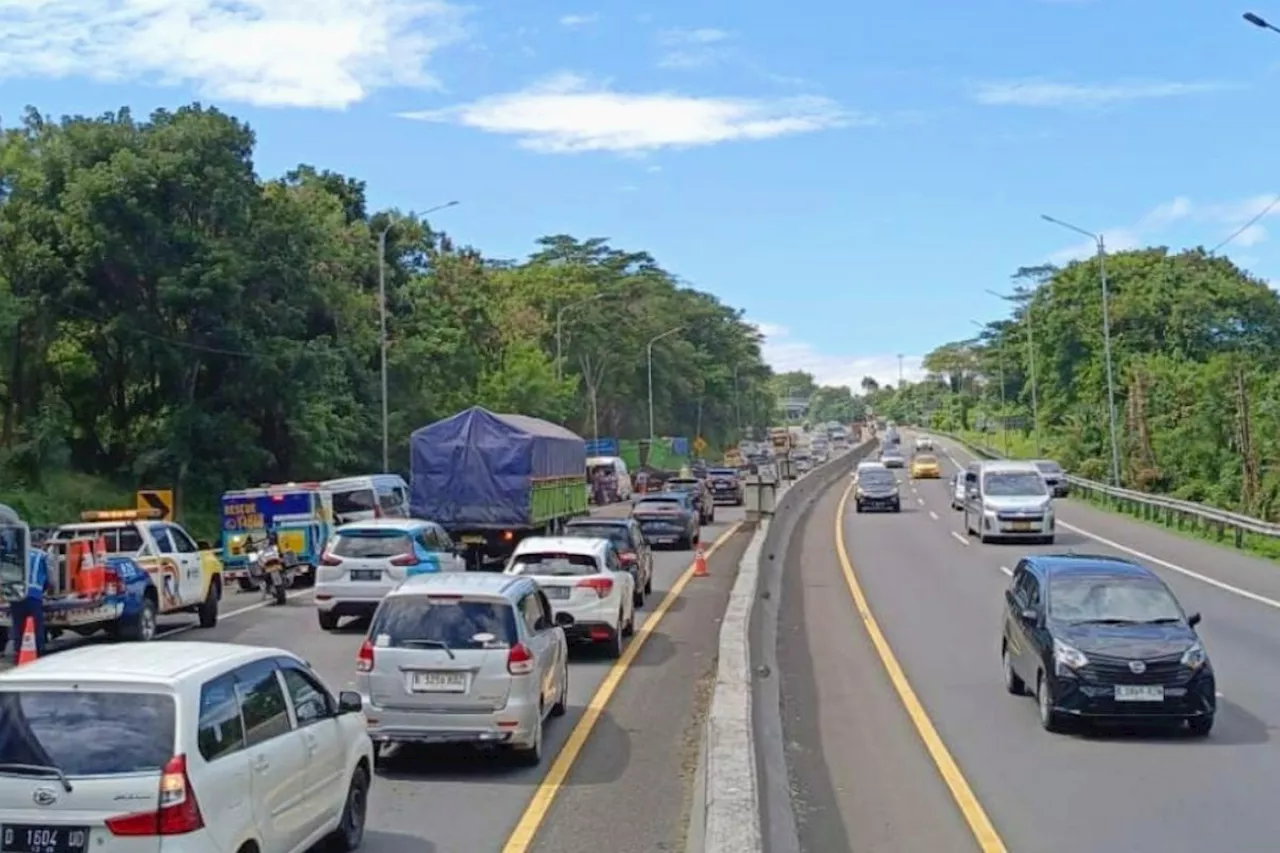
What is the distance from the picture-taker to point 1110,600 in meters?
15.4

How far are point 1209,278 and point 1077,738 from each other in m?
83.7

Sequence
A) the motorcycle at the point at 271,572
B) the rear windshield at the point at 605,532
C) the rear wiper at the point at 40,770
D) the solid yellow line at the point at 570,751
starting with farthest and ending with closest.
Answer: the motorcycle at the point at 271,572 < the rear windshield at the point at 605,532 < the solid yellow line at the point at 570,751 < the rear wiper at the point at 40,770

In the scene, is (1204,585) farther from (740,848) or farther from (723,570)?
(740,848)

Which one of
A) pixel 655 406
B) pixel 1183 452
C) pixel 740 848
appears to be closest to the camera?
pixel 740 848

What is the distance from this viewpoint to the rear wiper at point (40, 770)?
7.22 meters

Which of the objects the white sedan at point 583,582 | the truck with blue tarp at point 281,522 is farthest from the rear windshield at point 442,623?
the truck with blue tarp at point 281,522

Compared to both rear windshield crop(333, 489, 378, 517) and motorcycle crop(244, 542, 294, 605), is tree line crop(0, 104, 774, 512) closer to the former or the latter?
rear windshield crop(333, 489, 378, 517)

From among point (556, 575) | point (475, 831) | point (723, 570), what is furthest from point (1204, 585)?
point (475, 831)

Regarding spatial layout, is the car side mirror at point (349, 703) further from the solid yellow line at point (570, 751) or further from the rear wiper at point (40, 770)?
the rear wiper at point (40, 770)

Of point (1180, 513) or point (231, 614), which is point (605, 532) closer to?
point (231, 614)

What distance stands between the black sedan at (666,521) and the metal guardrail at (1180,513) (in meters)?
13.7

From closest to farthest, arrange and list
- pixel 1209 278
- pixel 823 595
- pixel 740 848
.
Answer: pixel 740 848 < pixel 823 595 < pixel 1209 278

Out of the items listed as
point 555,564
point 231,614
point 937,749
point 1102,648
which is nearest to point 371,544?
point 555,564

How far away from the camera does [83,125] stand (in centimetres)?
4525
